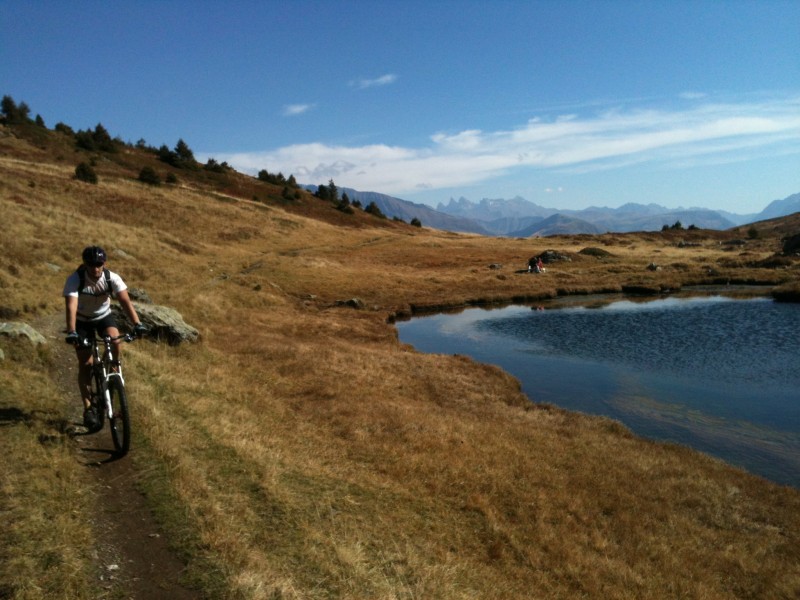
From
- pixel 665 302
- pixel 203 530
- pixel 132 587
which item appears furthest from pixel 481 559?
pixel 665 302

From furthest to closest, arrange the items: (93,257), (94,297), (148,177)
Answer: (148,177), (94,297), (93,257)

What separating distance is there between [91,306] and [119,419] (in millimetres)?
2638

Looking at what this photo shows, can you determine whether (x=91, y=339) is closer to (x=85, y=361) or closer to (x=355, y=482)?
(x=85, y=361)

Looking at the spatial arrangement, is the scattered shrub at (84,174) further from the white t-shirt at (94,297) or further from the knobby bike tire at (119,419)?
the knobby bike tire at (119,419)

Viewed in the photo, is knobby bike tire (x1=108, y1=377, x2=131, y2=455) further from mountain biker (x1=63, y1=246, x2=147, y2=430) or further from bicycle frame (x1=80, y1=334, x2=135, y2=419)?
mountain biker (x1=63, y1=246, x2=147, y2=430)

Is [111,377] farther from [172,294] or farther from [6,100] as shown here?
[6,100]

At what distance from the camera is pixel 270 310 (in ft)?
139

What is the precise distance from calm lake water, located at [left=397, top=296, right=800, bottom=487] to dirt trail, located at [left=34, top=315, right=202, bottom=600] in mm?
21501

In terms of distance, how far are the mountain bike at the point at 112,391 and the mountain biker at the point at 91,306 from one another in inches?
5.8

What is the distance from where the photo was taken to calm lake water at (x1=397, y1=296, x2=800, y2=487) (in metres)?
23.3

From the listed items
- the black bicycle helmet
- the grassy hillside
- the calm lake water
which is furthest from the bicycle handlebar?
the calm lake water

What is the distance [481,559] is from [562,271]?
77.0 m

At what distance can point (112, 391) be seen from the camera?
1099cm

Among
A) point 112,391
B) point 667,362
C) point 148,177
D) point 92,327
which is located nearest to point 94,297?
point 92,327
